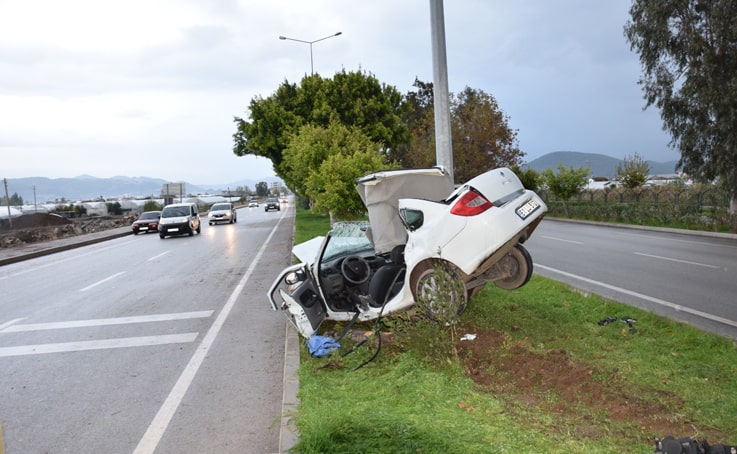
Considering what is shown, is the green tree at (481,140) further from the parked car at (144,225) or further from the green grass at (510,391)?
the green grass at (510,391)

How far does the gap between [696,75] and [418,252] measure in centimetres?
2538

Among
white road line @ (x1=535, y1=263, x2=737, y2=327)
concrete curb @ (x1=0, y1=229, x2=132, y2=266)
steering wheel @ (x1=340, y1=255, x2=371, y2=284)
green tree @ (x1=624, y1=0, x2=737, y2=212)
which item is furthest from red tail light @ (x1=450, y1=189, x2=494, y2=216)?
green tree @ (x1=624, y1=0, x2=737, y2=212)

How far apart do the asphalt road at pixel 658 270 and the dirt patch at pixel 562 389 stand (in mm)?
2880

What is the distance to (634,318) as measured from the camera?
6609 millimetres

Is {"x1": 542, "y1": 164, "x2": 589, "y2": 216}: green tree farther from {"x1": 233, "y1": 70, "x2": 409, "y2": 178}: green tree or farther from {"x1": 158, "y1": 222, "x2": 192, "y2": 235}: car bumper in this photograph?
{"x1": 158, "y1": 222, "x2": 192, "y2": 235}: car bumper

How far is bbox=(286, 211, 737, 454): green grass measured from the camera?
351 cm

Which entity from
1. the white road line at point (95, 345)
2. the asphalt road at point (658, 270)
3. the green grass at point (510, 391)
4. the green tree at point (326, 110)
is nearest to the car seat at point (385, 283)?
the green grass at point (510, 391)

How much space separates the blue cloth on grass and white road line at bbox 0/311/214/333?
3393mm

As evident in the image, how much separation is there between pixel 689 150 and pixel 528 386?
1078 inches

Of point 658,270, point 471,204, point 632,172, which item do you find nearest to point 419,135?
point 632,172

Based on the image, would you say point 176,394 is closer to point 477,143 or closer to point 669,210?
point 669,210

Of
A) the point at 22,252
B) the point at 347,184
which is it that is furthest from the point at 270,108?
the point at 347,184

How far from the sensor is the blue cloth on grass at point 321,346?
5832mm

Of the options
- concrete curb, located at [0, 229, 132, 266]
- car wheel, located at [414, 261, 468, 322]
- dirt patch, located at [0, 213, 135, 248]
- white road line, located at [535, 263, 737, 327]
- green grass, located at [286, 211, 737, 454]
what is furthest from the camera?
dirt patch, located at [0, 213, 135, 248]
